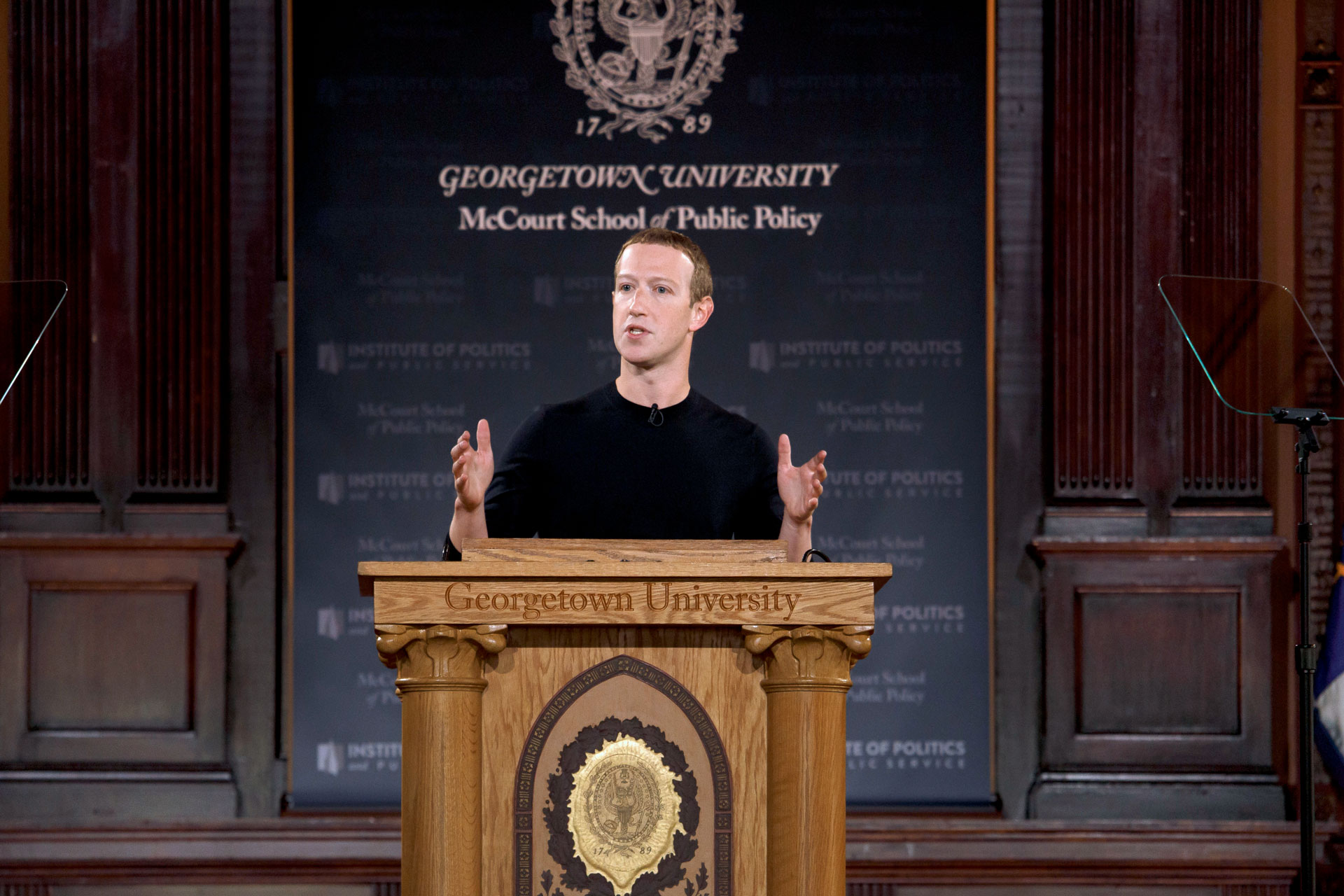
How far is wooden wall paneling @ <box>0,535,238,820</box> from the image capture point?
16.1 ft

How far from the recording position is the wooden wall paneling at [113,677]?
4918mm

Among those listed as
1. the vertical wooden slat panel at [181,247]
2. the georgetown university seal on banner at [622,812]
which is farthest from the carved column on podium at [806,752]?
the vertical wooden slat panel at [181,247]

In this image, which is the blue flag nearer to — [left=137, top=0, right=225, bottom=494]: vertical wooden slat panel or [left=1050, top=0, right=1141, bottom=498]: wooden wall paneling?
[left=1050, top=0, right=1141, bottom=498]: wooden wall paneling

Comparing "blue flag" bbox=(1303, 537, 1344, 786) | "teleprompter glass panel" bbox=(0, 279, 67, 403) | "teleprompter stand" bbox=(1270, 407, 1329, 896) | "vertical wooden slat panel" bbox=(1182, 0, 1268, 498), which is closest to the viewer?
"teleprompter stand" bbox=(1270, 407, 1329, 896)

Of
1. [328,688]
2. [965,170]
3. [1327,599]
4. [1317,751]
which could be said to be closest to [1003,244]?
[965,170]

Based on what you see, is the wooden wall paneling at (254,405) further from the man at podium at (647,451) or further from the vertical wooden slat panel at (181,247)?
the man at podium at (647,451)

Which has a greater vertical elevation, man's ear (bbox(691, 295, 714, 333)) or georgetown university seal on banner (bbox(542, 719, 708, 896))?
man's ear (bbox(691, 295, 714, 333))

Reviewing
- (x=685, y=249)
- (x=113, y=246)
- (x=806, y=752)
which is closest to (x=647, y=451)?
(x=685, y=249)

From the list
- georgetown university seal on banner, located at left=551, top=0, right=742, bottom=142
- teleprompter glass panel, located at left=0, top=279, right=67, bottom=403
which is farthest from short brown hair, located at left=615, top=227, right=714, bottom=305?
teleprompter glass panel, located at left=0, top=279, right=67, bottom=403

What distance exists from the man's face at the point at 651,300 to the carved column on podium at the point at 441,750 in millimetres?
860

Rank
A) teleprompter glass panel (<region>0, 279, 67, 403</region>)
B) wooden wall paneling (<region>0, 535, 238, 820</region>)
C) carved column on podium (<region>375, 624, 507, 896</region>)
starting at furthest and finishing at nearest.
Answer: wooden wall paneling (<region>0, 535, 238, 820</region>), teleprompter glass panel (<region>0, 279, 67, 403</region>), carved column on podium (<region>375, 624, 507, 896</region>)

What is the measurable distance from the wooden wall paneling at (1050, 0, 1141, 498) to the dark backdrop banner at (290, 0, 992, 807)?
0.95 ft

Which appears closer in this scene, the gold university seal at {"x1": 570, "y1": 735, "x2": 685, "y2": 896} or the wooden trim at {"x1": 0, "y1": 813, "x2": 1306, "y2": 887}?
the gold university seal at {"x1": 570, "y1": 735, "x2": 685, "y2": 896}

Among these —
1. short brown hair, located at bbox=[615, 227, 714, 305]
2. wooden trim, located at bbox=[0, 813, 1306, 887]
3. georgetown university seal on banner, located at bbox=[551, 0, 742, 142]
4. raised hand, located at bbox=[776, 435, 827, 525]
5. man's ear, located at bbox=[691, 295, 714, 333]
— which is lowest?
wooden trim, located at bbox=[0, 813, 1306, 887]
